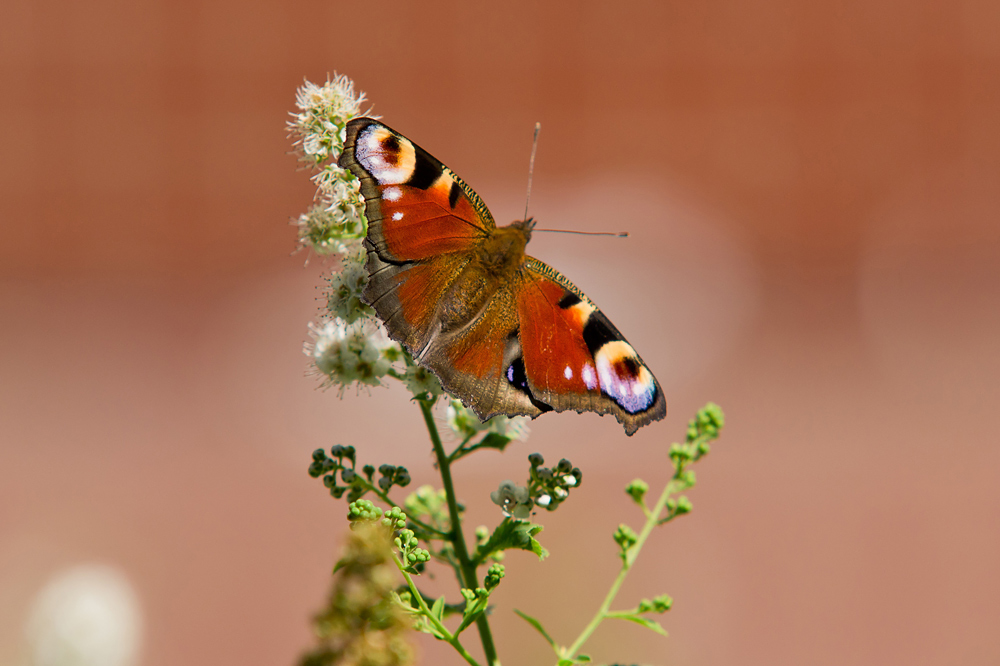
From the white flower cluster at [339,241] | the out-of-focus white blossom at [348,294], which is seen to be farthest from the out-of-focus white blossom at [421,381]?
the out-of-focus white blossom at [348,294]

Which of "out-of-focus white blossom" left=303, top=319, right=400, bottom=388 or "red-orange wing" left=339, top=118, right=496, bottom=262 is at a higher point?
"red-orange wing" left=339, top=118, right=496, bottom=262

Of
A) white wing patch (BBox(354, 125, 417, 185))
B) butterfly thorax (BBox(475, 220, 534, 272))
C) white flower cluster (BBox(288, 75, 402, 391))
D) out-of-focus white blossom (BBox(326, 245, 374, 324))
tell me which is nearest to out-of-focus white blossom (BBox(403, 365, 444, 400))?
white flower cluster (BBox(288, 75, 402, 391))

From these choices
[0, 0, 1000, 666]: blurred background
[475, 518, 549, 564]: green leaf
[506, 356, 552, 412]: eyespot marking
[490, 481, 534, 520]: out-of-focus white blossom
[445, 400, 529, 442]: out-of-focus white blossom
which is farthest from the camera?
[0, 0, 1000, 666]: blurred background

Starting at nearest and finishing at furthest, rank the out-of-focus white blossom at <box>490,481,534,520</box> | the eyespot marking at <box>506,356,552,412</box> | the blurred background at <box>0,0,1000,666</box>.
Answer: the out-of-focus white blossom at <box>490,481,534,520</box>, the eyespot marking at <box>506,356,552,412</box>, the blurred background at <box>0,0,1000,666</box>

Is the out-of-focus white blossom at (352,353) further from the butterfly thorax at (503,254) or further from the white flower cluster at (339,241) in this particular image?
the butterfly thorax at (503,254)

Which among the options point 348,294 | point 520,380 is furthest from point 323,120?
point 520,380

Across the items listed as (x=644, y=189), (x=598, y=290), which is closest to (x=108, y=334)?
(x=598, y=290)

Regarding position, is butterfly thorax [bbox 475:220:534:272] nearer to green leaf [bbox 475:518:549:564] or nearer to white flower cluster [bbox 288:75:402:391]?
white flower cluster [bbox 288:75:402:391]
